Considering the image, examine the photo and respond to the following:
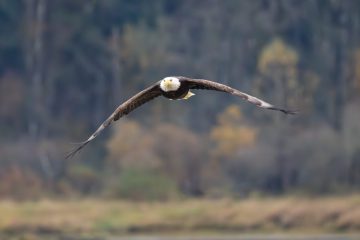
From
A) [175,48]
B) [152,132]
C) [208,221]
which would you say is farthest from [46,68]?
[208,221]

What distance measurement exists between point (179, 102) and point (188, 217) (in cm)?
1109

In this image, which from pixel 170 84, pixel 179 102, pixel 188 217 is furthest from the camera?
pixel 179 102

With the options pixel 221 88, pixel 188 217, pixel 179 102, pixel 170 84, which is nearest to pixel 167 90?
pixel 170 84

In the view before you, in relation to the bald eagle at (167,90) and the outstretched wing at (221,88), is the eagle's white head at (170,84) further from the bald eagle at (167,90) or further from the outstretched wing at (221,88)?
the outstretched wing at (221,88)

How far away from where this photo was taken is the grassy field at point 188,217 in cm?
3133

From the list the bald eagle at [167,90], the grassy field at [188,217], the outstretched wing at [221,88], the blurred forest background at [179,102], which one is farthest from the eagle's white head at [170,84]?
the blurred forest background at [179,102]

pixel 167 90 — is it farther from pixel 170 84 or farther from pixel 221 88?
pixel 221 88

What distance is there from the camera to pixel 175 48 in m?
45.8

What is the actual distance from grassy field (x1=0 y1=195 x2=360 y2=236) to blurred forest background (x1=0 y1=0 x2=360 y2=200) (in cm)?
132

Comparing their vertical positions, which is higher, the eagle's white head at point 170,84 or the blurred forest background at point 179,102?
the blurred forest background at point 179,102

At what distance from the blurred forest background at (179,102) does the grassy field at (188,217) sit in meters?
1.32

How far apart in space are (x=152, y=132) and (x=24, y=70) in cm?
814

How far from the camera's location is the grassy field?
31328 millimetres

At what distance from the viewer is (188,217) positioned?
1281 inches
